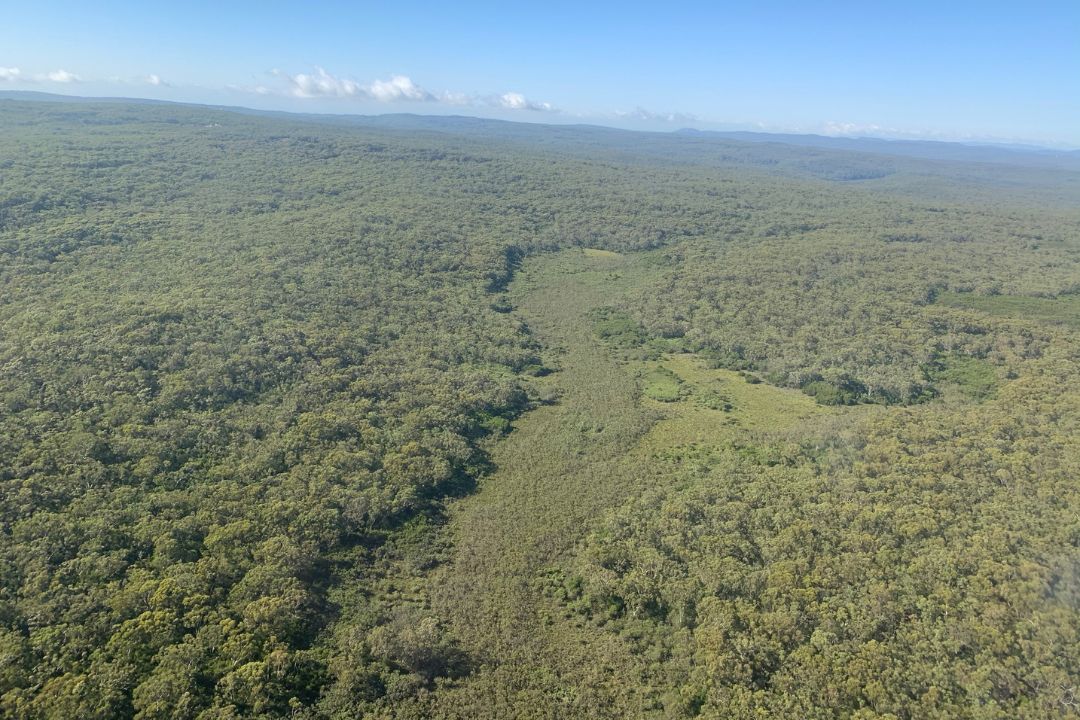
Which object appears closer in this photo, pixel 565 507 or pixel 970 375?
pixel 565 507

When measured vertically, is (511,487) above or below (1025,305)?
below

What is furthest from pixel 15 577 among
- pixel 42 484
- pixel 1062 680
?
pixel 1062 680

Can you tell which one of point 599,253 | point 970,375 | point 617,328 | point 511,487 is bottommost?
point 511,487

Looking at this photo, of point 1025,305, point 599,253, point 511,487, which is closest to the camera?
point 511,487

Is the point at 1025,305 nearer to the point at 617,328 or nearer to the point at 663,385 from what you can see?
the point at 617,328

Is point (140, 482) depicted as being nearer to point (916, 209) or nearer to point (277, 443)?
point (277, 443)

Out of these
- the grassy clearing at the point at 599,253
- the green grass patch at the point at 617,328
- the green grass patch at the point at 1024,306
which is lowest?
the green grass patch at the point at 617,328

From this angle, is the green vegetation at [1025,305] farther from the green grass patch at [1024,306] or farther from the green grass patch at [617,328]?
the green grass patch at [617,328]

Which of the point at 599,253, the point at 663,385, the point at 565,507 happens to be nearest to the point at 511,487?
the point at 565,507

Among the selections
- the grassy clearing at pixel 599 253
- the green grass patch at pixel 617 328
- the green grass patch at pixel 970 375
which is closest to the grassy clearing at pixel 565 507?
the green grass patch at pixel 617 328

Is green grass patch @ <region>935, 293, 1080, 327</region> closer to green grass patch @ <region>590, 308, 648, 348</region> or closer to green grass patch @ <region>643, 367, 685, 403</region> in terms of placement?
green grass patch @ <region>590, 308, 648, 348</region>
